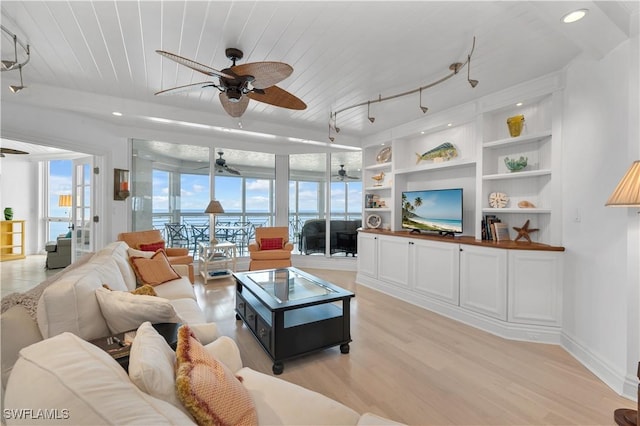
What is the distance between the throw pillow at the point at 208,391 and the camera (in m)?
0.92

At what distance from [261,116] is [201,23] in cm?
226

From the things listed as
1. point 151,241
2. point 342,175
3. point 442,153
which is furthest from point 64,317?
point 342,175

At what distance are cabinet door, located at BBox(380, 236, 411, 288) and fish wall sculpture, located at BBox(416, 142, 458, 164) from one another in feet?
4.24

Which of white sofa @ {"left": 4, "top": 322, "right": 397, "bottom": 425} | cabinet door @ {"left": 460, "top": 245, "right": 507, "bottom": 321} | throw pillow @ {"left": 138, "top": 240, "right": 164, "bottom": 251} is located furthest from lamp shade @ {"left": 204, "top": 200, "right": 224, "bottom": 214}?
white sofa @ {"left": 4, "top": 322, "right": 397, "bottom": 425}

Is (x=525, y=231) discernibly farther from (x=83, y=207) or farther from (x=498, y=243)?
(x=83, y=207)

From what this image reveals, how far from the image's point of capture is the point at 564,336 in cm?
264

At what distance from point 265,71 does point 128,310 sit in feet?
5.73

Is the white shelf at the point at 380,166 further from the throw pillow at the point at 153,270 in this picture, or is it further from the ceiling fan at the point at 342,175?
the throw pillow at the point at 153,270

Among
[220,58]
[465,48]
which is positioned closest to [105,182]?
[220,58]

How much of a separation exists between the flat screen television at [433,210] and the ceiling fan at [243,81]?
2304 mm

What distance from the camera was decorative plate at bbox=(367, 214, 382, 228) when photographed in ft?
16.7

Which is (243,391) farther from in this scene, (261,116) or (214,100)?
(261,116)

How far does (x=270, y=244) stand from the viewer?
16.6 ft

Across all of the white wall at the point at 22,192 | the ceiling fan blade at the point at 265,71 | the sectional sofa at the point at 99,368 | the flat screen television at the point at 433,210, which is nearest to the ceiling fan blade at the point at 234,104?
the ceiling fan blade at the point at 265,71
